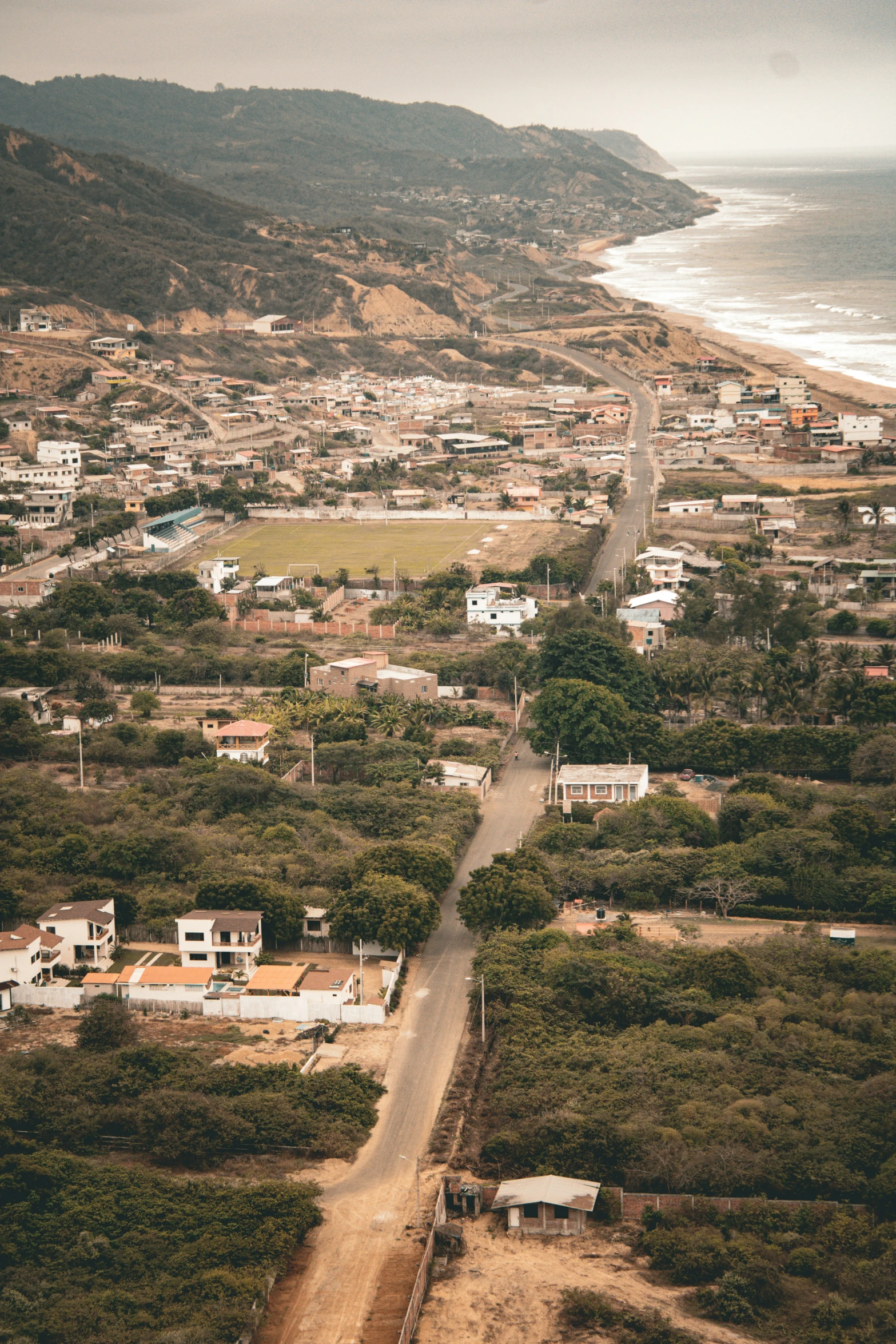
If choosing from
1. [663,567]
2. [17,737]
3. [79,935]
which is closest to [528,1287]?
[79,935]

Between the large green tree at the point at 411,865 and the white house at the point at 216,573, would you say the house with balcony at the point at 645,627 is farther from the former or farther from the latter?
the large green tree at the point at 411,865

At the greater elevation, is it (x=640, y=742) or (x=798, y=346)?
(x=798, y=346)

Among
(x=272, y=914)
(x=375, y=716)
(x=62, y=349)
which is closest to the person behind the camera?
(x=272, y=914)

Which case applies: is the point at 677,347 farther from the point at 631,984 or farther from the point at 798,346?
the point at 631,984

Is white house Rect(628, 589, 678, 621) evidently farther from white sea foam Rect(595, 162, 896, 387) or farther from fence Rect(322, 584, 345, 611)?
white sea foam Rect(595, 162, 896, 387)

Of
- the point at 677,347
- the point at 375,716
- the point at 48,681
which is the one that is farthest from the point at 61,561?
the point at 677,347

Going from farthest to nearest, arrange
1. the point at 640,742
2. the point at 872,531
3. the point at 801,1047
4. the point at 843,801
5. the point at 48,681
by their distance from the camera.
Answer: the point at 872,531, the point at 48,681, the point at 640,742, the point at 843,801, the point at 801,1047

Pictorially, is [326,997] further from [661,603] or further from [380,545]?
[380,545]
